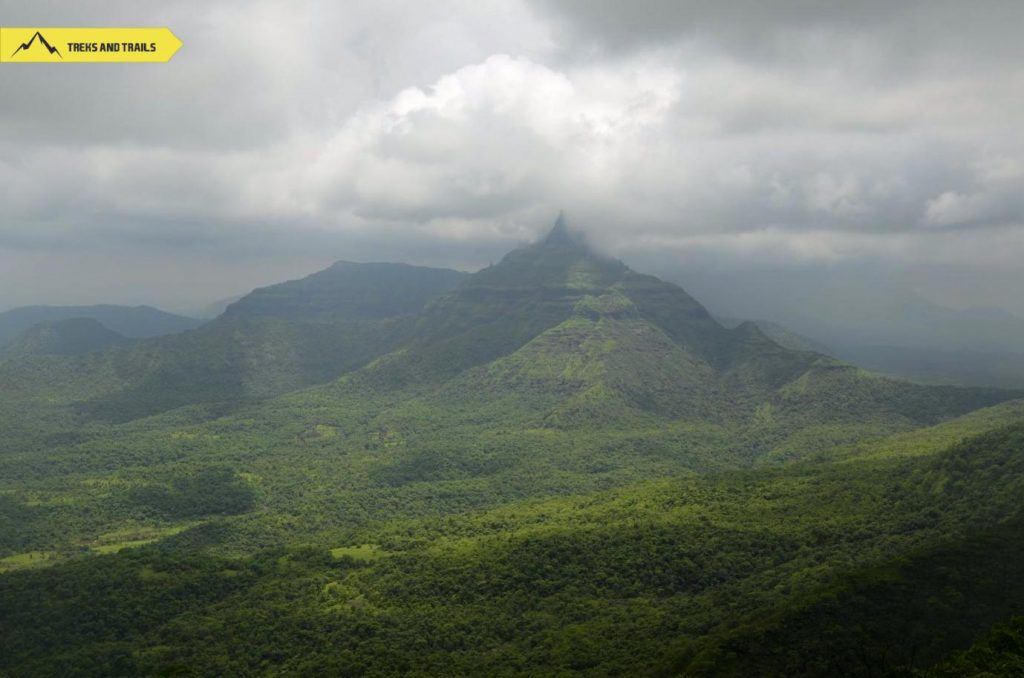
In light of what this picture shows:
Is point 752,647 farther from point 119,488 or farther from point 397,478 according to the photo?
point 119,488

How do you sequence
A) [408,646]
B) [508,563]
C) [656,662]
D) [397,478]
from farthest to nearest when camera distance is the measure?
[397,478], [508,563], [408,646], [656,662]

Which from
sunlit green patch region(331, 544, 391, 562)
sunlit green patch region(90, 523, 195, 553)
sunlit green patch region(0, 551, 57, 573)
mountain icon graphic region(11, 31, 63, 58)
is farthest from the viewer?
sunlit green patch region(90, 523, 195, 553)

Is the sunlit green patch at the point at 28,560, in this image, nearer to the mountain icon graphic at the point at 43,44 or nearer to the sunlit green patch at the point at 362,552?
the sunlit green patch at the point at 362,552

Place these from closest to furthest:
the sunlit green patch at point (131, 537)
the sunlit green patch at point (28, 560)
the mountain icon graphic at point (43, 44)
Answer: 1. the mountain icon graphic at point (43, 44)
2. the sunlit green patch at point (28, 560)
3. the sunlit green patch at point (131, 537)

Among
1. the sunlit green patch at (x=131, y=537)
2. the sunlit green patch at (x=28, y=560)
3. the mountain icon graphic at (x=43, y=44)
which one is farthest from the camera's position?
the sunlit green patch at (x=131, y=537)

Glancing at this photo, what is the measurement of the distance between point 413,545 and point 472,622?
33.8 metres

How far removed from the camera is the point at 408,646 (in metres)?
86.6

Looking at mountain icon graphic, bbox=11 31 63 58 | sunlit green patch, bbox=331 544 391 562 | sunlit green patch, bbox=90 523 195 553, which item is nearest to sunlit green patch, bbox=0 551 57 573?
sunlit green patch, bbox=90 523 195 553

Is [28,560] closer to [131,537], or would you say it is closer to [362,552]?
[131,537]

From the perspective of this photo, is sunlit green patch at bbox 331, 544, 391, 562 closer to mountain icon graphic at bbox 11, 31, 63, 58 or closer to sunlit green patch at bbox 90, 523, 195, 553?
sunlit green patch at bbox 90, 523, 195, 553

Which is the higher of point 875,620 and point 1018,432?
point 1018,432

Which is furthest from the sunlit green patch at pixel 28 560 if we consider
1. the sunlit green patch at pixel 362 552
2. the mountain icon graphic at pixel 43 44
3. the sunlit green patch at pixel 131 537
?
the mountain icon graphic at pixel 43 44

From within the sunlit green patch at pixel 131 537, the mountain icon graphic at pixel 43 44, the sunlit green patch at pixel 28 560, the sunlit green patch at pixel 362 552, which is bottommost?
the sunlit green patch at pixel 131 537

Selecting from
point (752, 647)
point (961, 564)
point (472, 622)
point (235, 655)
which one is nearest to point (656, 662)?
point (752, 647)
